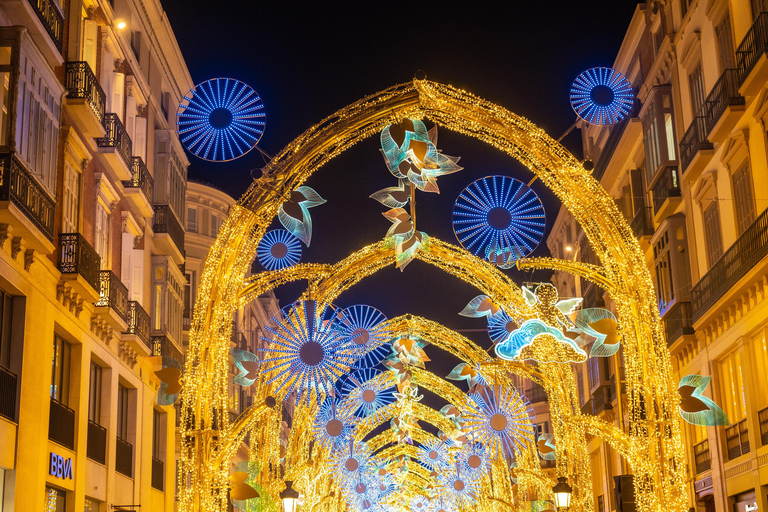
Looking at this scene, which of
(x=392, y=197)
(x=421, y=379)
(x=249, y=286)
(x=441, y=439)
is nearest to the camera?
(x=392, y=197)

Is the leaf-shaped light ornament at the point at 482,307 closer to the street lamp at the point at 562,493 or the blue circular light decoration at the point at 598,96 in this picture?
the street lamp at the point at 562,493

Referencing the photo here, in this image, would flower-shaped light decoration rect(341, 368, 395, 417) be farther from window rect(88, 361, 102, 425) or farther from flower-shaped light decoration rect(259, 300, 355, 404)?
flower-shaped light decoration rect(259, 300, 355, 404)

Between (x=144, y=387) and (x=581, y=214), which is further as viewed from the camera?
(x=144, y=387)

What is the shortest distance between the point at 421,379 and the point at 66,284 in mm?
18801

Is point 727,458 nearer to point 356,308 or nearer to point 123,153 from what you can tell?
point 356,308

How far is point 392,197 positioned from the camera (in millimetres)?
15711

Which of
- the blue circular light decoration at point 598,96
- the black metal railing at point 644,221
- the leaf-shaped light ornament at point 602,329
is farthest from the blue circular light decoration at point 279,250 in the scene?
the black metal railing at point 644,221

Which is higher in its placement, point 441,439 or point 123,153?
point 123,153

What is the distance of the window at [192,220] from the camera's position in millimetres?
48216

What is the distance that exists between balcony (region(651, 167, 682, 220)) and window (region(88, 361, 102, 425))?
1600cm

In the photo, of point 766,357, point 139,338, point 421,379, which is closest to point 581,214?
point 766,357

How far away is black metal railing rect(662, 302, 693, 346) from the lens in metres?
26.8

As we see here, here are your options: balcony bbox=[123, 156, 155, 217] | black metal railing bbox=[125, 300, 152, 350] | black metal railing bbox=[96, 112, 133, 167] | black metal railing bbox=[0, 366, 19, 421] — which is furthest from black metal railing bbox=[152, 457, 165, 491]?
black metal railing bbox=[0, 366, 19, 421]

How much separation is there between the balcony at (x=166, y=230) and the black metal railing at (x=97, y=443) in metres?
7.54
